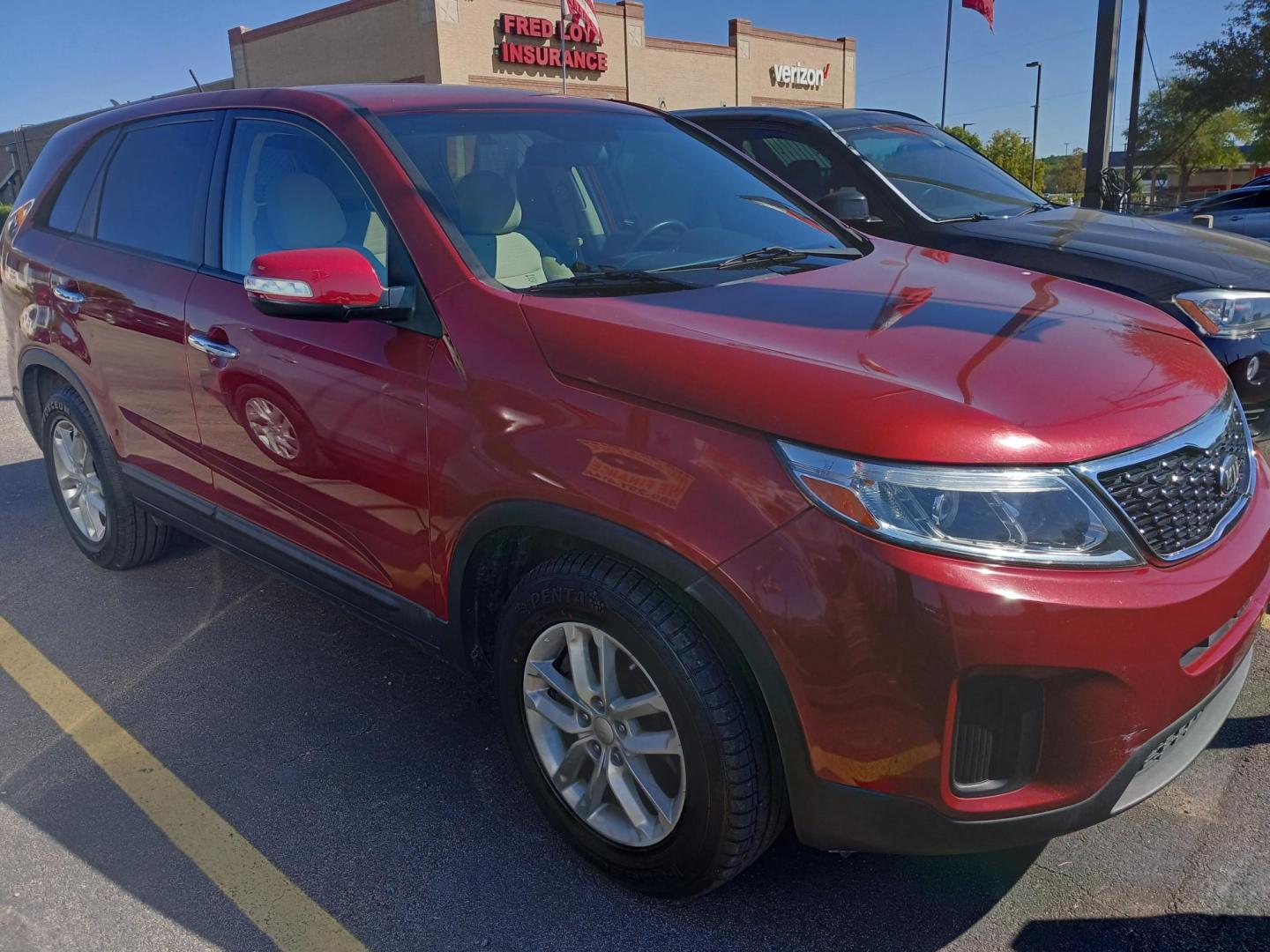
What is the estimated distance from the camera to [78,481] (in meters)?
4.45

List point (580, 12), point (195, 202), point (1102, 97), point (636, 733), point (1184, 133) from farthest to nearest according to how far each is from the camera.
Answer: point (1184, 133), point (580, 12), point (1102, 97), point (195, 202), point (636, 733)

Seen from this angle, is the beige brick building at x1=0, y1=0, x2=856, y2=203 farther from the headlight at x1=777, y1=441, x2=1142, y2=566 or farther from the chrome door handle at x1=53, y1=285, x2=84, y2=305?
the headlight at x1=777, y1=441, x2=1142, y2=566

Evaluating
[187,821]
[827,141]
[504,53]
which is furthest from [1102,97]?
[504,53]

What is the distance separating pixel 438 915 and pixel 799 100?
4101cm

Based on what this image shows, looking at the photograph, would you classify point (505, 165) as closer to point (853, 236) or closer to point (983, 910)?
point (853, 236)

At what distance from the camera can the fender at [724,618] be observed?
1.94 m

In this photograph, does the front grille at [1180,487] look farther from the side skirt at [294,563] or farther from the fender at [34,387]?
the fender at [34,387]

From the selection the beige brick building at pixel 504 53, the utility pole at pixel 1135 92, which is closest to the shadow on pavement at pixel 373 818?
the utility pole at pixel 1135 92

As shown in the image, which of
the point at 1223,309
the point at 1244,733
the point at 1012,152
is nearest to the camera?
the point at 1244,733

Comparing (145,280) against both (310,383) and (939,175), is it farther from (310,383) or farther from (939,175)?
(939,175)

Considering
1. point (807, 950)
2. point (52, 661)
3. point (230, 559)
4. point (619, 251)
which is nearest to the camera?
point (807, 950)

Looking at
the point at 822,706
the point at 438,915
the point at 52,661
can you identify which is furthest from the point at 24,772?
the point at 822,706

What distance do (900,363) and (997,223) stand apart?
344 cm

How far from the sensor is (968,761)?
189 cm
